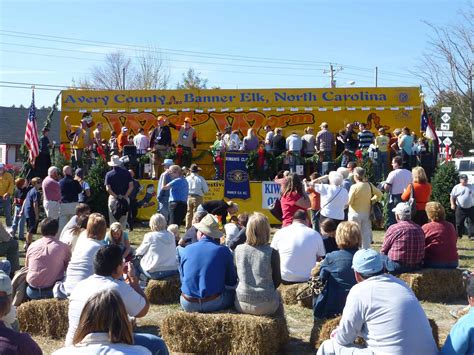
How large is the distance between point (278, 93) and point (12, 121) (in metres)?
36.9

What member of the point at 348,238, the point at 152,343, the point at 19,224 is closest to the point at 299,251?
the point at 348,238

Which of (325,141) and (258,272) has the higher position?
(325,141)

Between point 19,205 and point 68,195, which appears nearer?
point 68,195

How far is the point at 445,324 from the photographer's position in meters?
7.98

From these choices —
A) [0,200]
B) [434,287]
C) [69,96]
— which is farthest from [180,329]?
[69,96]

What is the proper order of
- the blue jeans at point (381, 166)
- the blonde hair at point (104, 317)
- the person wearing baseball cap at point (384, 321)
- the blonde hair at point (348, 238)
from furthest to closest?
the blue jeans at point (381, 166)
the blonde hair at point (348, 238)
the person wearing baseball cap at point (384, 321)
the blonde hair at point (104, 317)

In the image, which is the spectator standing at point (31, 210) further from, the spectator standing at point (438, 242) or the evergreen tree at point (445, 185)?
the evergreen tree at point (445, 185)

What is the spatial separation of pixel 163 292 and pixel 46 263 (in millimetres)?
1869

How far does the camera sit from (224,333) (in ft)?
A: 21.7

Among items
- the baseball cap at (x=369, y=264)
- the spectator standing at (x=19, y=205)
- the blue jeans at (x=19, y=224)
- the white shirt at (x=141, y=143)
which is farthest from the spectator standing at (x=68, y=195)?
the baseball cap at (x=369, y=264)

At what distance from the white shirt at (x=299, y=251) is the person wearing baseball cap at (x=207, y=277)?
1588 millimetres

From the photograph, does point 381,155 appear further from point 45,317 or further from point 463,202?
point 45,317

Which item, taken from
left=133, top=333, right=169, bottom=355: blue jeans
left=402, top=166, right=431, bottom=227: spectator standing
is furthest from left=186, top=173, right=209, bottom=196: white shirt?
left=133, top=333, right=169, bottom=355: blue jeans

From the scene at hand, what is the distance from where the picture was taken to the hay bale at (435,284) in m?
8.89
